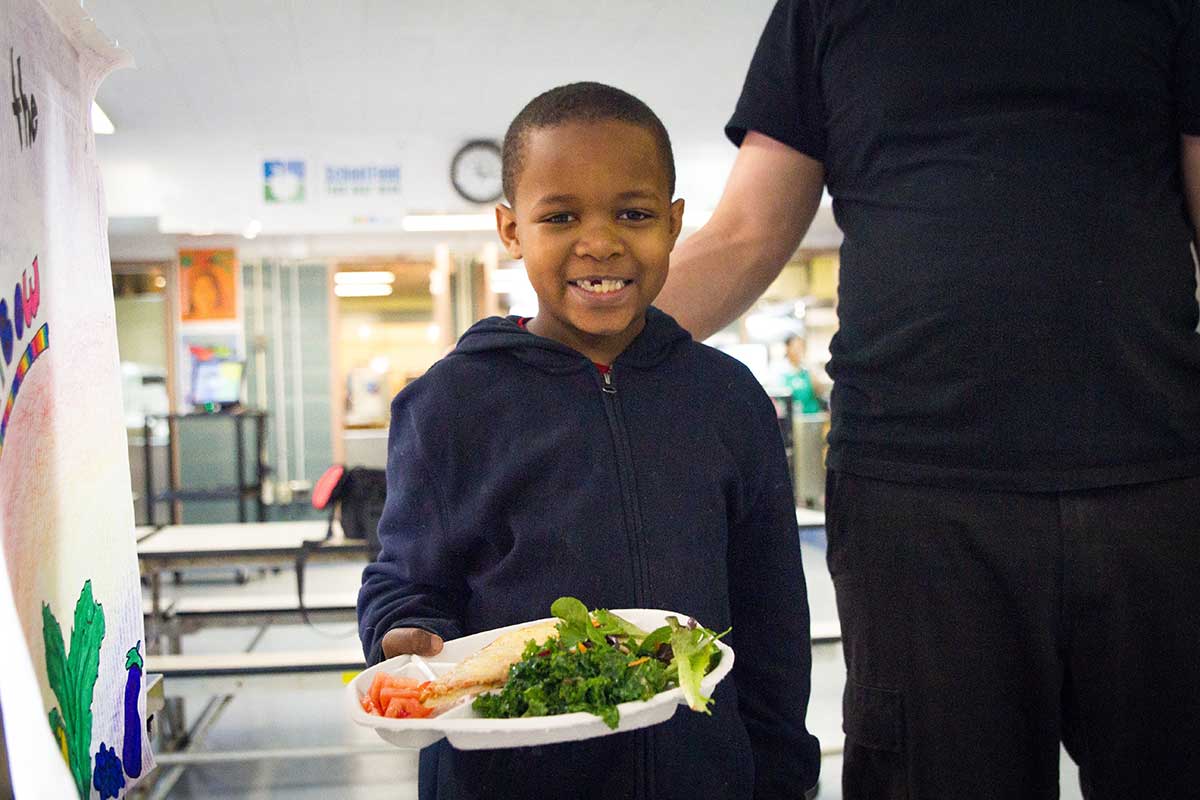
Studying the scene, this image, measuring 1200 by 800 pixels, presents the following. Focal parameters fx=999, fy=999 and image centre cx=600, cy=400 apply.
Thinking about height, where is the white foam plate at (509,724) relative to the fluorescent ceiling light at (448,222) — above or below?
below

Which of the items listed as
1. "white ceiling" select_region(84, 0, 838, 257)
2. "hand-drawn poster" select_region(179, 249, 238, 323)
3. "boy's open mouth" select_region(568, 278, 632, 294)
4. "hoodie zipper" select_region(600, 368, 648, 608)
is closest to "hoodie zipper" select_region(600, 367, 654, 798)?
"hoodie zipper" select_region(600, 368, 648, 608)

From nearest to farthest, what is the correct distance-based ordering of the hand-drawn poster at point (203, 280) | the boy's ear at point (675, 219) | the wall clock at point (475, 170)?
the boy's ear at point (675, 219) → the wall clock at point (475, 170) → the hand-drawn poster at point (203, 280)

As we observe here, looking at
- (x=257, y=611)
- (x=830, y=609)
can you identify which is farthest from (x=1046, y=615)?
(x=830, y=609)

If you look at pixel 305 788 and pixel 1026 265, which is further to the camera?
pixel 305 788

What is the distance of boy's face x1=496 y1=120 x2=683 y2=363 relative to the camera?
0.98m

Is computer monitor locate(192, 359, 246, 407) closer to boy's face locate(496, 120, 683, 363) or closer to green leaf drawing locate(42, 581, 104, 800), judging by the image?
boy's face locate(496, 120, 683, 363)

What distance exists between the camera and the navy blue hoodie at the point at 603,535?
0.98m

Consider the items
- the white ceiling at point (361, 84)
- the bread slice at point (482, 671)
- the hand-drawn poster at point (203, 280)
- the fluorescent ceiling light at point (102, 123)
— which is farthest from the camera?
the hand-drawn poster at point (203, 280)

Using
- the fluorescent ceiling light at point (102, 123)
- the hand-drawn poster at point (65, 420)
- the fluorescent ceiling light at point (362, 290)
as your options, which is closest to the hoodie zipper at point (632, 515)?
the hand-drawn poster at point (65, 420)

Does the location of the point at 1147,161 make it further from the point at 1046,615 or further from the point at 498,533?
the point at 498,533

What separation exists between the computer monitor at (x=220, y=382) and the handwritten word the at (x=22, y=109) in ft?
29.1

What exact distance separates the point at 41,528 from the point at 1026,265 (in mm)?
907

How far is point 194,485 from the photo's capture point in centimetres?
916

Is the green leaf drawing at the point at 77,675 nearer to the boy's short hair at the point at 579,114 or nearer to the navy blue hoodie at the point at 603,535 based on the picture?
the navy blue hoodie at the point at 603,535
